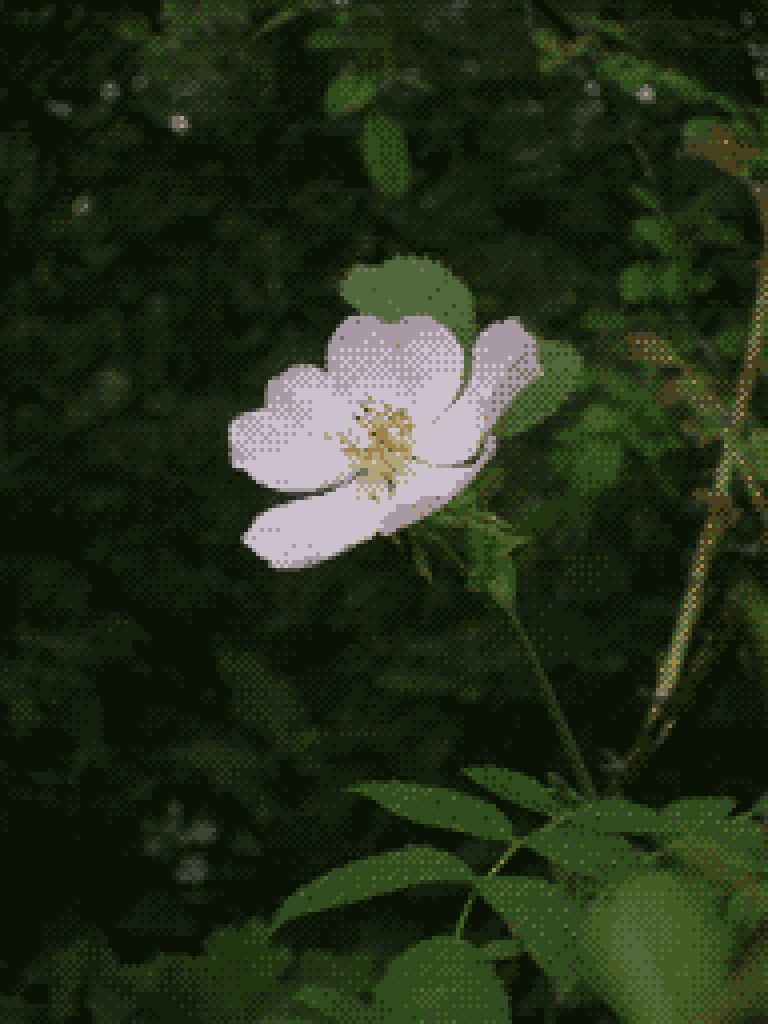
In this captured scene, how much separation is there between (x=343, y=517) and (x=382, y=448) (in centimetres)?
8

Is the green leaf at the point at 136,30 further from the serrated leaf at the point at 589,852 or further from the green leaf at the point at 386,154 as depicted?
the serrated leaf at the point at 589,852

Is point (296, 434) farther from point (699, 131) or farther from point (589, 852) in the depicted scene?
point (699, 131)

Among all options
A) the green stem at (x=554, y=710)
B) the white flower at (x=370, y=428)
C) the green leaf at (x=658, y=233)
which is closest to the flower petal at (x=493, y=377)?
the white flower at (x=370, y=428)

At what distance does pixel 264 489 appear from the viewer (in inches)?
62.1

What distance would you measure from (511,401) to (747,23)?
82cm

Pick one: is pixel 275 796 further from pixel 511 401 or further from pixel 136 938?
pixel 511 401

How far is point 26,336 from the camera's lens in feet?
4.83

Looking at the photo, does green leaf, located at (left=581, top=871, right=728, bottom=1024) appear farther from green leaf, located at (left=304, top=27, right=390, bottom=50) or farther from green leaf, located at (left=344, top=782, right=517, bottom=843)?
green leaf, located at (left=304, top=27, right=390, bottom=50)

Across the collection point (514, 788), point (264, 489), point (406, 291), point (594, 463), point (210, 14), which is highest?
point (210, 14)

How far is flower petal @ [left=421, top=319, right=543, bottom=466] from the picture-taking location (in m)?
0.46

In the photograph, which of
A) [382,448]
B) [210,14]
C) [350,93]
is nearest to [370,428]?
[382,448]

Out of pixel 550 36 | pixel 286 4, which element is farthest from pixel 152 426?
pixel 550 36

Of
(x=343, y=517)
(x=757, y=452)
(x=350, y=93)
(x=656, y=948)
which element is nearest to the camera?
(x=656, y=948)

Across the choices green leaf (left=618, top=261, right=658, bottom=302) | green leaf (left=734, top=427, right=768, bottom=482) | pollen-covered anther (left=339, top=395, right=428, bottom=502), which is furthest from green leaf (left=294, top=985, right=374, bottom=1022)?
green leaf (left=618, top=261, right=658, bottom=302)
